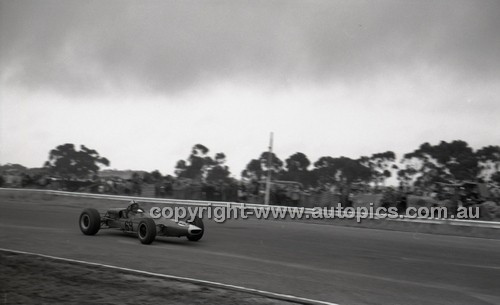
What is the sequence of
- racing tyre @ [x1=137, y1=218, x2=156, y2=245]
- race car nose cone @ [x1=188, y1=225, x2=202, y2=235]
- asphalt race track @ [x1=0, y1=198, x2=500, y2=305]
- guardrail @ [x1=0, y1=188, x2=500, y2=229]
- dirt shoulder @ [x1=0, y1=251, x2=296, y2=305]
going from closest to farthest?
dirt shoulder @ [x1=0, y1=251, x2=296, y2=305] < asphalt race track @ [x1=0, y1=198, x2=500, y2=305] < racing tyre @ [x1=137, y1=218, x2=156, y2=245] < race car nose cone @ [x1=188, y1=225, x2=202, y2=235] < guardrail @ [x1=0, y1=188, x2=500, y2=229]

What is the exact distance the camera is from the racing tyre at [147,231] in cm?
962

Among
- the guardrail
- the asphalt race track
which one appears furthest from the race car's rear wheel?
the guardrail

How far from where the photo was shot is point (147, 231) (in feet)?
31.7

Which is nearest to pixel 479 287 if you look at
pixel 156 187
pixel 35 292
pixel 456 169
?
pixel 35 292

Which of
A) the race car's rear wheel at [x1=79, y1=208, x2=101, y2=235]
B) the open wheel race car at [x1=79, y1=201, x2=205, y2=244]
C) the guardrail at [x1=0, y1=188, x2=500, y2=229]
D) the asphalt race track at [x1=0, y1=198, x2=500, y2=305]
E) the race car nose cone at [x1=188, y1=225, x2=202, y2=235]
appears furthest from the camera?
the guardrail at [x1=0, y1=188, x2=500, y2=229]

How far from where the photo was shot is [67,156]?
50.2 meters

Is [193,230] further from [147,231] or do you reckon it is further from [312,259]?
[312,259]

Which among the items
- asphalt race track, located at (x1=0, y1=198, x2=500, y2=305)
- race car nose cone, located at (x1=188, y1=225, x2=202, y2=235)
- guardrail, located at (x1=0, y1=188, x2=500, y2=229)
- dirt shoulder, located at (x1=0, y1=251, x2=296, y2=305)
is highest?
guardrail, located at (x1=0, y1=188, x2=500, y2=229)

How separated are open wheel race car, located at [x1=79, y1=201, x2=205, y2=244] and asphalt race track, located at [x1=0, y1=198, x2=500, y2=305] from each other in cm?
23

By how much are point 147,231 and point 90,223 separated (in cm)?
210

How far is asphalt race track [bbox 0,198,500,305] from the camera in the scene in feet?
20.7

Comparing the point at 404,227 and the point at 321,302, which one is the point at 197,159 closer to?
the point at 404,227

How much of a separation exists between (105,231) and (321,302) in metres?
8.03

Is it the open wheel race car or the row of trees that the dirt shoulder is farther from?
the row of trees
